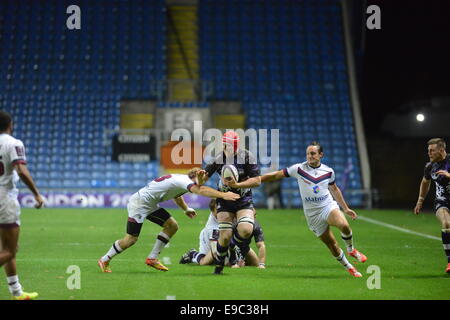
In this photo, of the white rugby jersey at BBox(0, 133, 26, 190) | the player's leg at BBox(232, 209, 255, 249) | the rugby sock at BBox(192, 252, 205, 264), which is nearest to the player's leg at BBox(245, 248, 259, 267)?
the rugby sock at BBox(192, 252, 205, 264)

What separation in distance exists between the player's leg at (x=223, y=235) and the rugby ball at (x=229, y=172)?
62cm

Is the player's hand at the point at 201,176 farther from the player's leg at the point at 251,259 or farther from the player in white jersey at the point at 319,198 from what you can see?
the player's leg at the point at 251,259

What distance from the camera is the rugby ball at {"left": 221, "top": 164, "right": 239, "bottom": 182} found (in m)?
10.5

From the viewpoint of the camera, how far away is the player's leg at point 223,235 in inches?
425

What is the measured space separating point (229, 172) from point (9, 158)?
11.2ft

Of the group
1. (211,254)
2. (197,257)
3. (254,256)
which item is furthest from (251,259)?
(197,257)

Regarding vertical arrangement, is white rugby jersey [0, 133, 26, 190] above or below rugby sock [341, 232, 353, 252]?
above

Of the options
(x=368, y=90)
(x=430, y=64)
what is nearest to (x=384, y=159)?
(x=368, y=90)

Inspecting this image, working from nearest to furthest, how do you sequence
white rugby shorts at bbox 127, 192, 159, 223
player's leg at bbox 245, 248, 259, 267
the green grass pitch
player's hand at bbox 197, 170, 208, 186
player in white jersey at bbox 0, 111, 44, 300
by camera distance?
1. player in white jersey at bbox 0, 111, 44, 300
2. the green grass pitch
3. player's hand at bbox 197, 170, 208, 186
4. white rugby shorts at bbox 127, 192, 159, 223
5. player's leg at bbox 245, 248, 259, 267

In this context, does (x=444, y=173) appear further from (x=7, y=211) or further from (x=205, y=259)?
(x=7, y=211)

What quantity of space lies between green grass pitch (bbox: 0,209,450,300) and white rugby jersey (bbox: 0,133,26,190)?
1.45 m

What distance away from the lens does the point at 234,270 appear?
451 inches

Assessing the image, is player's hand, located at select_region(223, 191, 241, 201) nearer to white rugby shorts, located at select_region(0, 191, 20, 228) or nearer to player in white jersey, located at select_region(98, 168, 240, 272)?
player in white jersey, located at select_region(98, 168, 240, 272)
